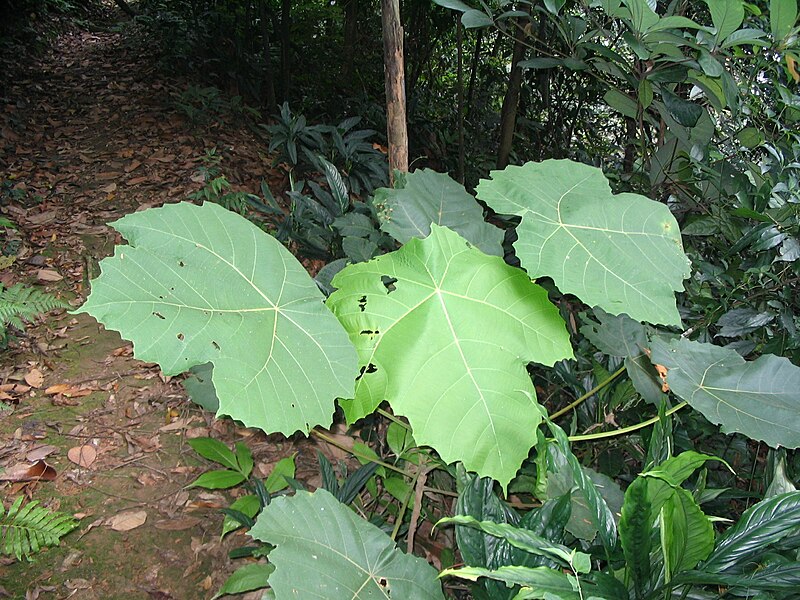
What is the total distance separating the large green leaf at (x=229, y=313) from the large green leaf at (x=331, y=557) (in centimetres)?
27

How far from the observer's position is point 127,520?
2139 mm

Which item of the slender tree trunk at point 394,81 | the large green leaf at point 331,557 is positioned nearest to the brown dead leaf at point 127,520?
the large green leaf at point 331,557

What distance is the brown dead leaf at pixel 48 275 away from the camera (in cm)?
324

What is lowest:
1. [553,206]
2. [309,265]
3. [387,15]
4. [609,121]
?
[309,265]

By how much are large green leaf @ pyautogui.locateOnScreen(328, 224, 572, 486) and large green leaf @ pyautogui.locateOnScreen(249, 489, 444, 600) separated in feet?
0.80

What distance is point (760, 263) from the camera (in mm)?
1667

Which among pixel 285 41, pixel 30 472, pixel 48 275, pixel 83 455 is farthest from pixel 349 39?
pixel 30 472

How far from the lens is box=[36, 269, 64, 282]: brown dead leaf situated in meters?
3.24

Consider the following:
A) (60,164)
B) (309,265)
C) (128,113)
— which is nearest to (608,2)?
(309,265)

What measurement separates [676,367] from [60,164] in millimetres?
4629

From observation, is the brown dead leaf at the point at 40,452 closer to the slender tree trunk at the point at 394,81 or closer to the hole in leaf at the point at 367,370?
the slender tree trunk at the point at 394,81

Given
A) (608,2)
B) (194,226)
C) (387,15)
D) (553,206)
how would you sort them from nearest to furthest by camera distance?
(194,226) → (553,206) → (608,2) → (387,15)

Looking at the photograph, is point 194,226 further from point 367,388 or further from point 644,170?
point 644,170

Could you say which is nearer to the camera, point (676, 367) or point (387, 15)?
point (676, 367)
